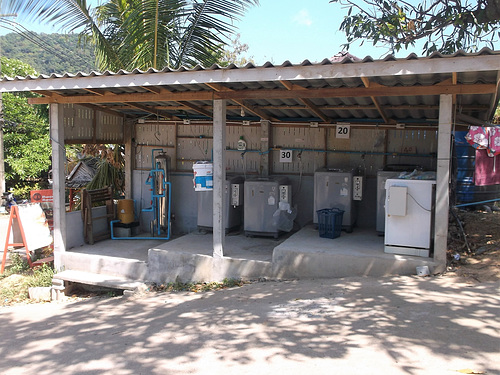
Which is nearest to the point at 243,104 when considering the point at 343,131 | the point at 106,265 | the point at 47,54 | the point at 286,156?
the point at 286,156

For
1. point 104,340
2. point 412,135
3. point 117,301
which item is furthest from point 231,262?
point 412,135

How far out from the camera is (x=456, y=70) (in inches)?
200

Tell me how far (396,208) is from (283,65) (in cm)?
263

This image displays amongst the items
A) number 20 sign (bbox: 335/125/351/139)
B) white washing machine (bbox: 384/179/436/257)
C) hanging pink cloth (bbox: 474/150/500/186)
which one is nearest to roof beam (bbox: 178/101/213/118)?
number 20 sign (bbox: 335/125/351/139)

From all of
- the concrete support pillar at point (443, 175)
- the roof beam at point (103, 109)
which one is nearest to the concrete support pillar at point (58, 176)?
the roof beam at point (103, 109)

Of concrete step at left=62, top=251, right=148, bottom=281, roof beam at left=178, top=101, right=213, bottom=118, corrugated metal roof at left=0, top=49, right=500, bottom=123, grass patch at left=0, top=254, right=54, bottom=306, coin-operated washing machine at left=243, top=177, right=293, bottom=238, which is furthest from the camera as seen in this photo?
coin-operated washing machine at left=243, top=177, right=293, bottom=238

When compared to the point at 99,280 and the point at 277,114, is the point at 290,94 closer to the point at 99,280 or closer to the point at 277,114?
the point at 277,114

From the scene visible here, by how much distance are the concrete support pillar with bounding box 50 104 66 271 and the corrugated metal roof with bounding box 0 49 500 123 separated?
1.19 ft

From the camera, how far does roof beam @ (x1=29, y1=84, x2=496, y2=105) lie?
589 centimetres

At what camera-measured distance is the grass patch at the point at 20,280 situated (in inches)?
314

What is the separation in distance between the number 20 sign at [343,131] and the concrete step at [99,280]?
4.80 metres

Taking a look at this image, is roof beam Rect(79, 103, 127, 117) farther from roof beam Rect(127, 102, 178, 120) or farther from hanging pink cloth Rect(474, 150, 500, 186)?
hanging pink cloth Rect(474, 150, 500, 186)

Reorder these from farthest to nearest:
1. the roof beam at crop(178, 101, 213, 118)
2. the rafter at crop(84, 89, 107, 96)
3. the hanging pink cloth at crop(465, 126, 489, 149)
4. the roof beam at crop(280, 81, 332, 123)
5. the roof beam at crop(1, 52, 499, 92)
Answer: the roof beam at crop(178, 101, 213, 118)
the rafter at crop(84, 89, 107, 96)
the hanging pink cloth at crop(465, 126, 489, 149)
the roof beam at crop(280, 81, 332, 123)
the roof beam at crop(1, 52, 499, 92)

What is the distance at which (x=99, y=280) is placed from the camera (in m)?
7.87
